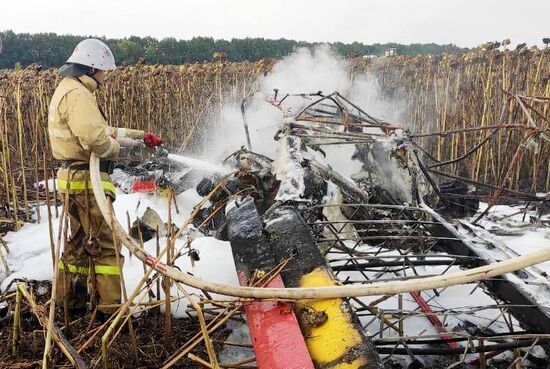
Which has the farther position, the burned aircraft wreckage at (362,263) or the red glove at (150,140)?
the red glove at (150,140)

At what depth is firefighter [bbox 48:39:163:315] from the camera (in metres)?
3.28

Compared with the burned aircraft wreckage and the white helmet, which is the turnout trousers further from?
the white helmet

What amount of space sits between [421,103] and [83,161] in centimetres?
772

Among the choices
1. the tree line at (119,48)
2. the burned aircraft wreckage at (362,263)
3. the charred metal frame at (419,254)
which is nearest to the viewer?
the burned aircraft wreckage at (362,263)

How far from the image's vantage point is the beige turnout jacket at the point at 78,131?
3.26 metres

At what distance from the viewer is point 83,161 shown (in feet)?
11.2

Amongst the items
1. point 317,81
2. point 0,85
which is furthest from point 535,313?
point 0,85

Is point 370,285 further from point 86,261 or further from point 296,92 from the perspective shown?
point 296,92

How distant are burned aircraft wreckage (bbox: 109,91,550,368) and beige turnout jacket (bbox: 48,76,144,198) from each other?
3.13ft

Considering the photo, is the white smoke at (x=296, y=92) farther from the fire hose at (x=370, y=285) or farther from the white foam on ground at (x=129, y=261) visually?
the fire hose at (x=370, y=285)

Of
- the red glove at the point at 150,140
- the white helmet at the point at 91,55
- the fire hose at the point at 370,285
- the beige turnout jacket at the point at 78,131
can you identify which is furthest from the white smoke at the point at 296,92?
the fire hose at the point at 370,285

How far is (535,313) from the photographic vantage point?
8.04 feet

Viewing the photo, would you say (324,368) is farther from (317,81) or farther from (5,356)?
(317,81)

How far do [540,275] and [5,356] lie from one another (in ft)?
10.9
